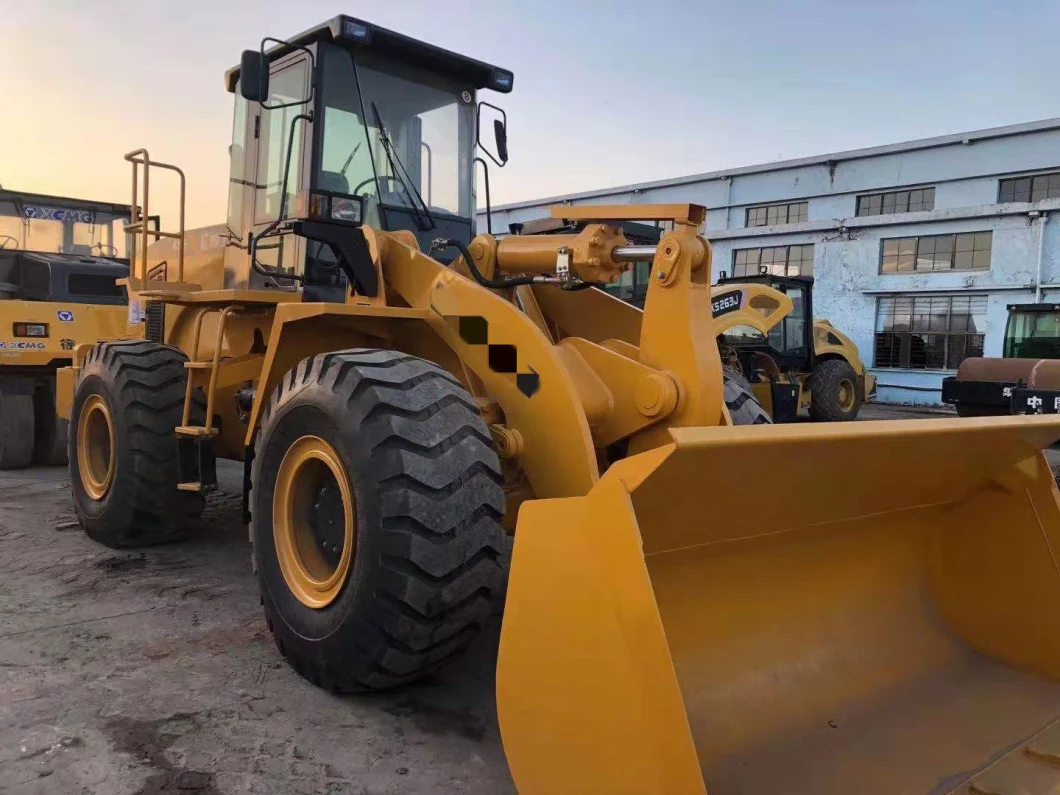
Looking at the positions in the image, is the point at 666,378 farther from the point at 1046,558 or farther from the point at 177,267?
the point at 177,267

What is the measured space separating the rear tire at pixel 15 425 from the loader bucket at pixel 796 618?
8133 millimetres

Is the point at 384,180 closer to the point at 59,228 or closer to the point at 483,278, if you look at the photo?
the point at 483,278

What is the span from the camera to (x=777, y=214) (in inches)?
1165

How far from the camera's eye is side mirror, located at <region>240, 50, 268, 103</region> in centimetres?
401

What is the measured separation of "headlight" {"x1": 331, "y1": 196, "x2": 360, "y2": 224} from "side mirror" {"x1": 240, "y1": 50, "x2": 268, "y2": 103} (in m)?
0.64

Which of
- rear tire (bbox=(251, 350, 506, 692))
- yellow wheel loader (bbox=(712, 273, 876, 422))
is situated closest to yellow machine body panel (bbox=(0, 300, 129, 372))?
rear tire (bbox=(251, 350, 506, 692))

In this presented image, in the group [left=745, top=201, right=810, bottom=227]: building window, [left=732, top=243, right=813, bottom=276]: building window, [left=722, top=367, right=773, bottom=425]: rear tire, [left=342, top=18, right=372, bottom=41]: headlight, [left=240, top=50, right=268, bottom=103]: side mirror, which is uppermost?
[left=745, top=201, right=810, bottom=227]: building window

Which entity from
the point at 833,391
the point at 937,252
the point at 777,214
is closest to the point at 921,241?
the point at 937,252

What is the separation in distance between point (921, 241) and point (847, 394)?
12389 mm

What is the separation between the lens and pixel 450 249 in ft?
14.9

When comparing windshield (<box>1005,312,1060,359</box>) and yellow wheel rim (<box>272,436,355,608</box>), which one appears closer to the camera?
yellow wheel rim (<box>272,436,355,608</box>)

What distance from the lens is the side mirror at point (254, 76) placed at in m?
4.01

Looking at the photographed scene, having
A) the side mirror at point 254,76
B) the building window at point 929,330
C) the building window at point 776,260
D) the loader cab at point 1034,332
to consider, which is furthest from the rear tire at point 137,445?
the building window at point 776,260

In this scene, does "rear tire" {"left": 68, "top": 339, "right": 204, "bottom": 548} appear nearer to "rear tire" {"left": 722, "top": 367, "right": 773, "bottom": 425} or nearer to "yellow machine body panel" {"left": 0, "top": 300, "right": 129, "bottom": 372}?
"rear tire" {"left": 722, "top": 367, "right": 773, "bottom": 425}
